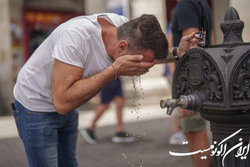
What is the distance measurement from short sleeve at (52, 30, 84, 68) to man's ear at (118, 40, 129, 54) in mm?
220

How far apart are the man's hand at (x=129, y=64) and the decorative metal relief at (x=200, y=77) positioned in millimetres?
216

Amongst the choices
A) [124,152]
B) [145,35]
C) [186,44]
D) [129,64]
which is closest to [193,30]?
[186,44]

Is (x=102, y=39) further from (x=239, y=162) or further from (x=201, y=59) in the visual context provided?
(x=239, y=162)

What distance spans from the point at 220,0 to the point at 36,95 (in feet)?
7.30

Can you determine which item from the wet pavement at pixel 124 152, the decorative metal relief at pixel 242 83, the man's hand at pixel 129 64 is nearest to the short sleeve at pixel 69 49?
the man's hand at pixel 129 64

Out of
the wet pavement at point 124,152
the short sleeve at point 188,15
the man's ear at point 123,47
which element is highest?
the short sleeve at point 188,15

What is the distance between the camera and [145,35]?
2.35m

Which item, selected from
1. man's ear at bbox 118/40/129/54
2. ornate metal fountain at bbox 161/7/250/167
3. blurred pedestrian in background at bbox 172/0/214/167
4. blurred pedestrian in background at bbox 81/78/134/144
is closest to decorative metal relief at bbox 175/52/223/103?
ornate metal fountain at bbox 161/7/250/167

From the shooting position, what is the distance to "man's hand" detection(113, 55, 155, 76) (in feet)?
7.50

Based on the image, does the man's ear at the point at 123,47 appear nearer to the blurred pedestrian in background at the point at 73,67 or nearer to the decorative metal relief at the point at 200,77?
the blurred pedestrian in background at the point at 73,67

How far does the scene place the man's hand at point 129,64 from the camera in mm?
2287

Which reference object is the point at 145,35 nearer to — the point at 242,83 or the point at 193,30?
the point at 242,83

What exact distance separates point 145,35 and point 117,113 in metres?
3.74

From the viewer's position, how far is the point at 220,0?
13.1ft
